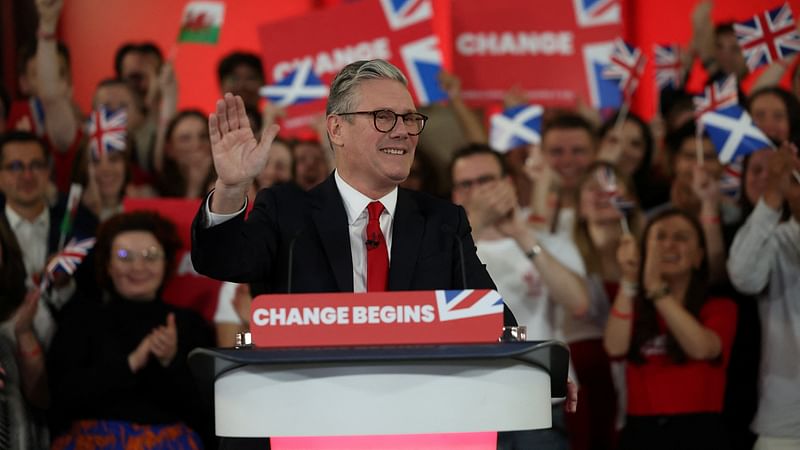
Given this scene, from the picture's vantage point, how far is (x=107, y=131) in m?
4.61

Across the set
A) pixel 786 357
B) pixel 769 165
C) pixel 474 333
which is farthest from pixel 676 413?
pixel 474 333

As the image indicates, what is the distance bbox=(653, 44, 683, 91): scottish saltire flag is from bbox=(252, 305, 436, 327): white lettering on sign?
156 inches

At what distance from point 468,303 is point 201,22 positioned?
4025 millimetres

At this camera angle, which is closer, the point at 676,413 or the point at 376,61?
the point at 376,61

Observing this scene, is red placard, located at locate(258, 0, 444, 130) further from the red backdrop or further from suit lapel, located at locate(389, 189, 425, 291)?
suit lapel, located at locate(389, 189, 425, 291)

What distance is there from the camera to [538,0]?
18.8 ft

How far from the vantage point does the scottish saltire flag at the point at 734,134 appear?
4188 millimetres

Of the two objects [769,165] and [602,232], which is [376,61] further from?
[602,232]

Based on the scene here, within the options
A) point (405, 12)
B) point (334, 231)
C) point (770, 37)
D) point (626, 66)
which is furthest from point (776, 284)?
point (405, 12)

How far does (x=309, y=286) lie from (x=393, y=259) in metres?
0.18

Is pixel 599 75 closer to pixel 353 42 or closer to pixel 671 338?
pixel 353 42

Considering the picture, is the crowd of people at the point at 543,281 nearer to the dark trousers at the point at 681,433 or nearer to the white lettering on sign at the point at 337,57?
the dark trousers at the point at 681,433

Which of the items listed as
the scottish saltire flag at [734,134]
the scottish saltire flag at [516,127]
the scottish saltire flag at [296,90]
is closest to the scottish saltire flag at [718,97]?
the scottish saltire flag at [734,134]

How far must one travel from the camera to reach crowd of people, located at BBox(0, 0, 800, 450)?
3791mm
